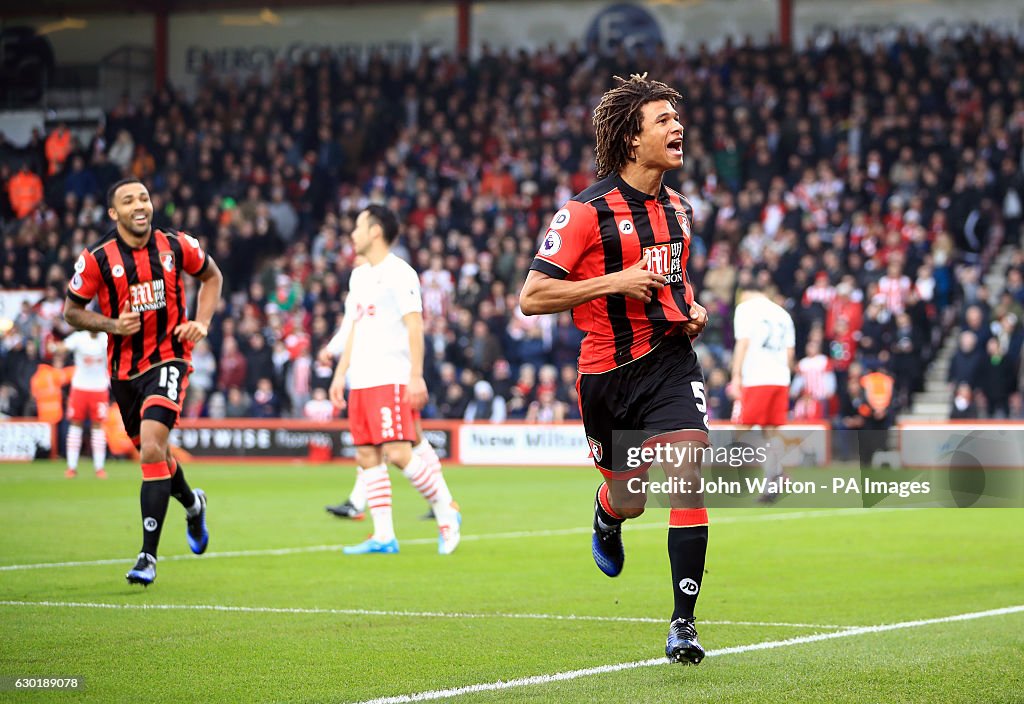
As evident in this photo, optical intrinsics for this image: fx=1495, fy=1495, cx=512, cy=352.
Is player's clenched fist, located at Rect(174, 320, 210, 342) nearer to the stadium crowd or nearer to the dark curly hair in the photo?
the dark curly hair

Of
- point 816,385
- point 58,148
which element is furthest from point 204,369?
point 816,385

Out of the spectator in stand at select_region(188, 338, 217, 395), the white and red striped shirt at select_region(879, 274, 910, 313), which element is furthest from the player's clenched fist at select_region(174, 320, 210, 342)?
the spectator in stand at select_region(188, 338, 217, 395)

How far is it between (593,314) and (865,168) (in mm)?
21851

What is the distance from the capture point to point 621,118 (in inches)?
270

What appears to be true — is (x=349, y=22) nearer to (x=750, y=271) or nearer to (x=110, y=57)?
(x=110, y=57)

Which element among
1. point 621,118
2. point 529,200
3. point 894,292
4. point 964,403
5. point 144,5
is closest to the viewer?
point 621,118

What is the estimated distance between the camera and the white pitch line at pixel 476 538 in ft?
34.5

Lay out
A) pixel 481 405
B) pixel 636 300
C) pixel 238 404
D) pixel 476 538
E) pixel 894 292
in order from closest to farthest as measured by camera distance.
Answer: pixel 636 300 → pixel 476 538 → pixel 894 292 → pixel 481 405 → pixel 238 404

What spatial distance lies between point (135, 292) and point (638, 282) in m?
4.25

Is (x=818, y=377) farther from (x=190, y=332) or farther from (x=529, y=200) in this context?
(x=190, y=332)

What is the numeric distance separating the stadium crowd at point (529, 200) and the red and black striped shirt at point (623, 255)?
1709 cm

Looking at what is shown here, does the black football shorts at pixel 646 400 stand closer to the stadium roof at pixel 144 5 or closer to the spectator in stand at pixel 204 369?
the spectator in stand at pixel 204 369

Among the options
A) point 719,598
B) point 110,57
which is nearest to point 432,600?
point 719,598

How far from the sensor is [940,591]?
908 cm
